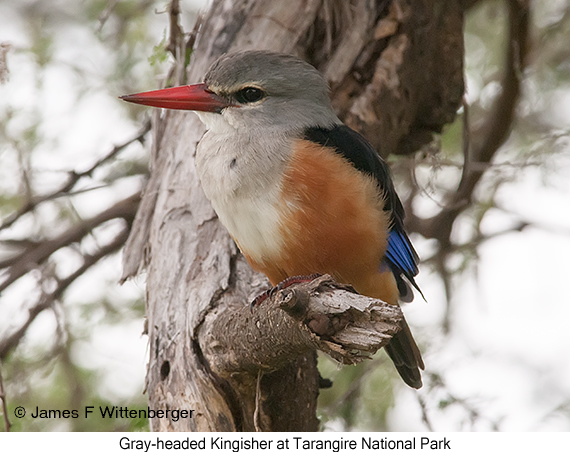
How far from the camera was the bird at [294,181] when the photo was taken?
3148 mm

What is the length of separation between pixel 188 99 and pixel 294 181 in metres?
0.75

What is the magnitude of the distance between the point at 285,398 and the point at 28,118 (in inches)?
106

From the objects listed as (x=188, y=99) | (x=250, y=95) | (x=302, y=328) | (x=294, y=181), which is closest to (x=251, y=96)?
(x=250, y=95)

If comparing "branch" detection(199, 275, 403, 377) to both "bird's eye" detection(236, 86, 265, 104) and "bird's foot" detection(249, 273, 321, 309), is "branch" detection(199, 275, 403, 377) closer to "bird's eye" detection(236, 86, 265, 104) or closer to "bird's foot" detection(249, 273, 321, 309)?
"bird's foot" detection(249, 273, 321, 309)

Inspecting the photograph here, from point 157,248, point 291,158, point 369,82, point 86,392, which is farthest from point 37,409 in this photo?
point 369,82

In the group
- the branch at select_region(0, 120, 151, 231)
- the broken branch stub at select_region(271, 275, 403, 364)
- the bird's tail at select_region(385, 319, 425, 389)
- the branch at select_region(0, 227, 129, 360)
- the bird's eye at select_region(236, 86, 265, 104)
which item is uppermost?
the bird's eye at select_region(236, 86, 265, 104)

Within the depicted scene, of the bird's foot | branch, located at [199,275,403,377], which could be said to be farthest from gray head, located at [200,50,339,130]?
branch, located at [199,275,403,377]

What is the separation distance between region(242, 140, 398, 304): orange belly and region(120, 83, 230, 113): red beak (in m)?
0.52

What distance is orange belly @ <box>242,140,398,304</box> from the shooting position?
3119mm

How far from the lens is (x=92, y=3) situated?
17.5 ft

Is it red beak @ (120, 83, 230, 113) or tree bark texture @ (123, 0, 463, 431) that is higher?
red beak @ (120, 83, 230, 113)

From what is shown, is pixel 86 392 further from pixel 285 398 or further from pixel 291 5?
pixel 291 5

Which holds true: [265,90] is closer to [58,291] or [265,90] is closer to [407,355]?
[407,355]

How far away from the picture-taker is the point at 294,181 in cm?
314
